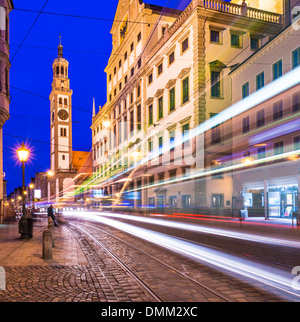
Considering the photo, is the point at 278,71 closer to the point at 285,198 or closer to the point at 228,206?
the point at 285,198

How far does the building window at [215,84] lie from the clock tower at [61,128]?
75223 mm

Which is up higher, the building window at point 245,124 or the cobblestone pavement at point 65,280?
the building window at point 245,124

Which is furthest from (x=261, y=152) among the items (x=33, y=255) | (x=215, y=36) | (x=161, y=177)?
(x=33, y=255)

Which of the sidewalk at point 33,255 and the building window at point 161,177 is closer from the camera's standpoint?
the sidewalk at point 33,255

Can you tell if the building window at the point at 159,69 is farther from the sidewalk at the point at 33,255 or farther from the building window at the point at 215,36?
the sidewalk at the point at 33,255

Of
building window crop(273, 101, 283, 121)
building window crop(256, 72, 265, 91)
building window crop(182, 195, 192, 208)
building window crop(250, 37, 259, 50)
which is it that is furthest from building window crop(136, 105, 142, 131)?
building window crop(273, 101, 283, 121)

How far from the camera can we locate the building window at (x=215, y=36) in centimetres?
2962

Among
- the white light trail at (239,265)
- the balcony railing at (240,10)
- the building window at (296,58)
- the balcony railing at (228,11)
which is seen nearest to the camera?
the white light trail at (239,265)

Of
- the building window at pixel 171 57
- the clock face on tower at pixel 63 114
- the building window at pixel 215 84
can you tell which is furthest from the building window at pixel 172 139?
the clock face on tower at pixel 63 114

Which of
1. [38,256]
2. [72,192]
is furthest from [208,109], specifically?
[72,192]

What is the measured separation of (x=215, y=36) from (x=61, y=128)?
7751 cm

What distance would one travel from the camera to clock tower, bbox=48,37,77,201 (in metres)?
100

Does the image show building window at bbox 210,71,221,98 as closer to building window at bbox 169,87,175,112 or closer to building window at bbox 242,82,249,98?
building window at bbox 242,82,249,98
